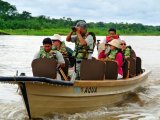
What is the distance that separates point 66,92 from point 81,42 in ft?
4.43

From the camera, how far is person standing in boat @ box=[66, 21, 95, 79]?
9.32 meters

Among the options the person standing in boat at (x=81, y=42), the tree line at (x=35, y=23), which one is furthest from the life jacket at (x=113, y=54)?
the tree line at (x=35, y=23)

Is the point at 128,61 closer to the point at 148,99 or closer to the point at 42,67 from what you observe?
the point at 148,99

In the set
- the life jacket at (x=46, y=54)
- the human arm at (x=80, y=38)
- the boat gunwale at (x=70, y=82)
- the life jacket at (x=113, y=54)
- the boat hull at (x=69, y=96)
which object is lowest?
the boat hull at (x=69, y=96)

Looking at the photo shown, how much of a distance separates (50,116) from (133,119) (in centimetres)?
171

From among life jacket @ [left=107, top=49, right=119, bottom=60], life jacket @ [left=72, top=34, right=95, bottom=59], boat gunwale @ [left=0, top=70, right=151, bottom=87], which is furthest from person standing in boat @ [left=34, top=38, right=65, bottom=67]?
life jacket @ [left=107, top=49, right=119, bottom=60]

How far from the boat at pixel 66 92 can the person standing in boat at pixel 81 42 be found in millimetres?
425

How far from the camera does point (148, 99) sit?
11750 millimetres

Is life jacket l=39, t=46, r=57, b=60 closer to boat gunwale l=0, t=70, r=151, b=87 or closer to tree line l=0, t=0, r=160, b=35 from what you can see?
boat gunwale l=0, t=70, r=151, b=87

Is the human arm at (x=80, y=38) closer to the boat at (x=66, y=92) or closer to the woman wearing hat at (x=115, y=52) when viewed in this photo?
the boat at (x=66, y=92)

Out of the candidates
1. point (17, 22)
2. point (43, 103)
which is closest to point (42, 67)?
point (43, 103)

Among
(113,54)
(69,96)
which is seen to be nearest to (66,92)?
(69,96)

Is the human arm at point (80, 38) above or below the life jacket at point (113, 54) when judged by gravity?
above

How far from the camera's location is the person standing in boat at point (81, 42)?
932cm
